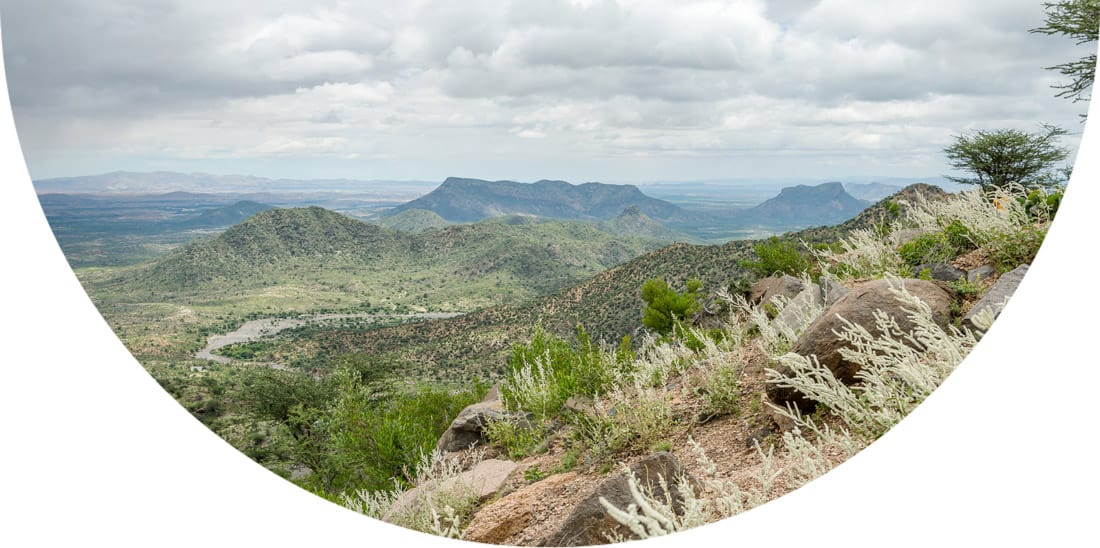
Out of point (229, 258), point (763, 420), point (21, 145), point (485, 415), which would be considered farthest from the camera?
point (229, 258)

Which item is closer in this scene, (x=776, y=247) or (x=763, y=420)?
(x=763, y=420)

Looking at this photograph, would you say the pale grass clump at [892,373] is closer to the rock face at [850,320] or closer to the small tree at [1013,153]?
the rock face at [850,320]

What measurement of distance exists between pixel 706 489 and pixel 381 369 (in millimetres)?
21229

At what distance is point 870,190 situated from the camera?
13.0 ft

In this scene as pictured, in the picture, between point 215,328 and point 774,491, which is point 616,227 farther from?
point 774,491

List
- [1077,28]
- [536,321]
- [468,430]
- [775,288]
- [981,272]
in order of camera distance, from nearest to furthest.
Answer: [1077,28] → [981,272] → [468,430] → [775,288] → [536,321]

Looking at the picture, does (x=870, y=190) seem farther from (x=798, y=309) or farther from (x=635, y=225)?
(x=635, y=225)

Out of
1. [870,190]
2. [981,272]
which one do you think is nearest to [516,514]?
[870,190]

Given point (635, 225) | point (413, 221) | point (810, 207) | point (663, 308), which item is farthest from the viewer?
point (635, 225)

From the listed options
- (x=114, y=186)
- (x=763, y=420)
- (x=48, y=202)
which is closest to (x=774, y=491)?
(x=763, y=420)

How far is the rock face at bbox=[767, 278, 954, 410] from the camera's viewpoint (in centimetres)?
290

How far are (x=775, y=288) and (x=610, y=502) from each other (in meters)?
5.79

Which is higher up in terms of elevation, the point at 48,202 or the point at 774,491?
the point at 48,202

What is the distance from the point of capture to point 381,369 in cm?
2223
